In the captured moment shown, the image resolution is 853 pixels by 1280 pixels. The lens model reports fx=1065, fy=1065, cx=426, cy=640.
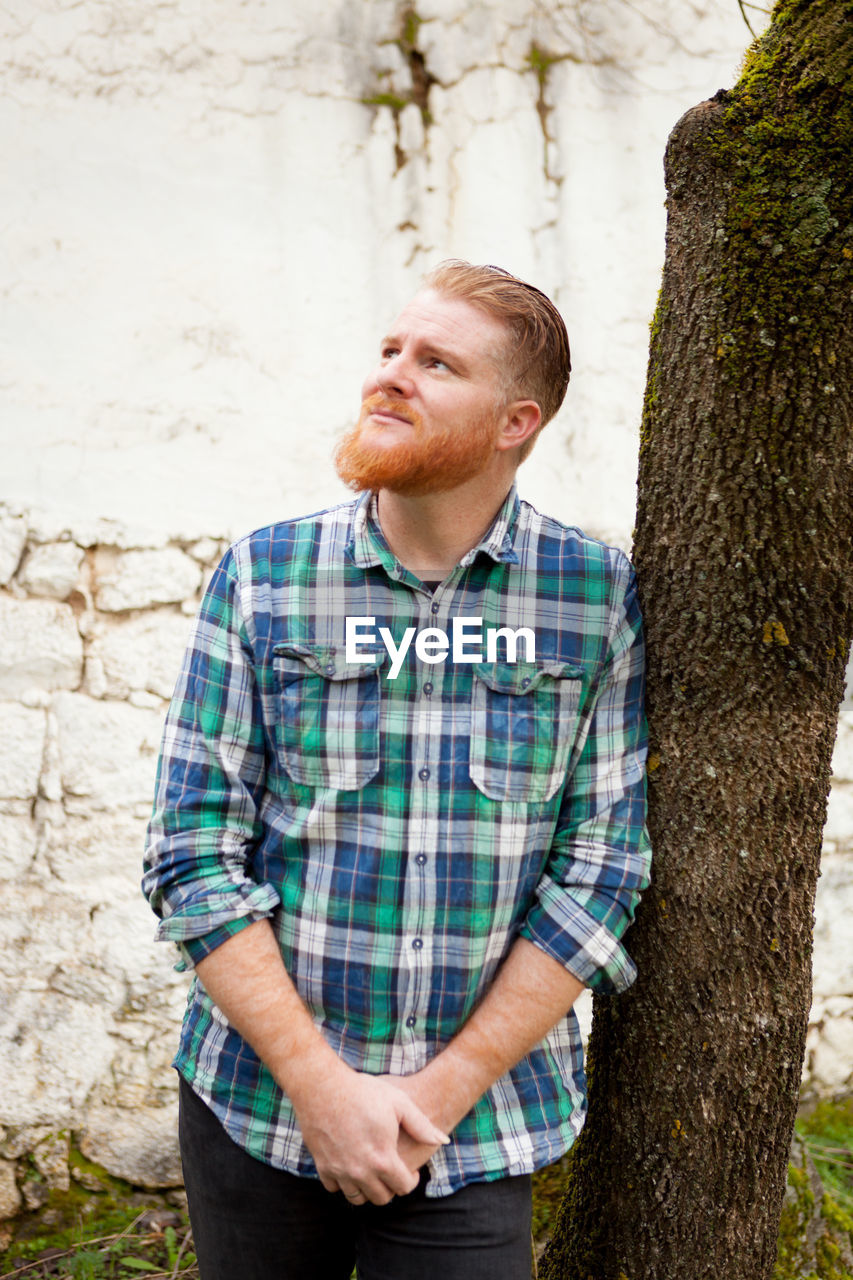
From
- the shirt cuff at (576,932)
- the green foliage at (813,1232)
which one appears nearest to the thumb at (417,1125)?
the shirt cuff at (576,932)

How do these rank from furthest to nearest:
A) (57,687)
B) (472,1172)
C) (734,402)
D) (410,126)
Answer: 1. (410,126)
2. (57,687)
3. (734,402)
4. (472,1172)

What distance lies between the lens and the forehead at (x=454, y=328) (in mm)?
1576

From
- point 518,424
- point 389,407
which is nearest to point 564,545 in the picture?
point 518,424

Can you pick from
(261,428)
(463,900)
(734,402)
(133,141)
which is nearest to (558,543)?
(734,402)

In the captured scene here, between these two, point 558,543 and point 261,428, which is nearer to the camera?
point 558,543

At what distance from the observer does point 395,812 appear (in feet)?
4.89

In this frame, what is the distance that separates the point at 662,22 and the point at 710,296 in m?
2.12

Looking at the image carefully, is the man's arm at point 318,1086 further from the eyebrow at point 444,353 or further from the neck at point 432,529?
the eyebrow at point 444,353

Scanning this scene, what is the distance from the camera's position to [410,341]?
1.58 meters

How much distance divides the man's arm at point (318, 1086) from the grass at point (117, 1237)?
143cm

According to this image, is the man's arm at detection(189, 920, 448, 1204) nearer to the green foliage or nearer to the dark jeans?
the dark jeans

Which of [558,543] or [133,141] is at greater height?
[133,141]

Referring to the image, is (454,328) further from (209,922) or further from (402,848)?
(209,922)

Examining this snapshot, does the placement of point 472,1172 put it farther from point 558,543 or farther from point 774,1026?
point 558,543
